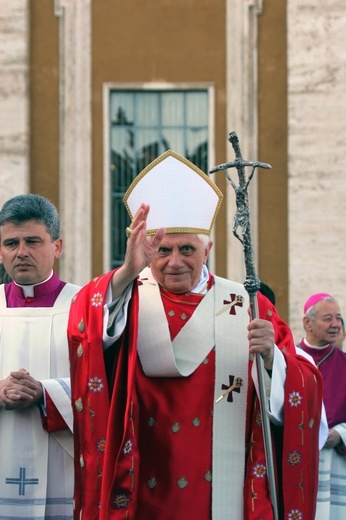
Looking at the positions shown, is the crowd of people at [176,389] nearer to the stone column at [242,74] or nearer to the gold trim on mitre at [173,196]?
the gold trim on mitre at [173,196]

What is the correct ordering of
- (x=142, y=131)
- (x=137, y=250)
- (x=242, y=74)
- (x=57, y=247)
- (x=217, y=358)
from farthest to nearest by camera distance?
(x=142, y=131)
(x=242, y=74)
(x=57, y=247)
(x=217, y=358)
(x=137, y=250)

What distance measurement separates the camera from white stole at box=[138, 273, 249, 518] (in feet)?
18.7

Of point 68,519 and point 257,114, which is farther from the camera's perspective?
point 257,114

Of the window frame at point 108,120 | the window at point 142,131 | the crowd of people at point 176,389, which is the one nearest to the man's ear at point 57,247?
the crowd of people at point 176,389

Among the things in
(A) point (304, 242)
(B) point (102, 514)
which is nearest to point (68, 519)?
(B) point (102, 514)

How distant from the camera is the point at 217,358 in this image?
5.86m

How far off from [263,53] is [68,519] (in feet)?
32.3

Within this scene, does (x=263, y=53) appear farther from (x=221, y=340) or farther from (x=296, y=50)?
(x=221, y=340)

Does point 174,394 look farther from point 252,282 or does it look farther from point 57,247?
point 57,247

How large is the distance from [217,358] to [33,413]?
1024 millimetres

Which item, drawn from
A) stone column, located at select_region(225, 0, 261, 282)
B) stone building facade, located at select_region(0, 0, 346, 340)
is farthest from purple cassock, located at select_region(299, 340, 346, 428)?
stone column, located at select_region(225, 0, 261, 282)

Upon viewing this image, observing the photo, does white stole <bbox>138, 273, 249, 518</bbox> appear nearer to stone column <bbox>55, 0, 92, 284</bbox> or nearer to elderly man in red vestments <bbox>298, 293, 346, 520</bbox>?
elderly man in red vestments <bbox>298, 293, 346, 520</bbox>

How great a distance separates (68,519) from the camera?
6281 mm

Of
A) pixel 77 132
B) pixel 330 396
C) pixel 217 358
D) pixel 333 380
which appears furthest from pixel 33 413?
pixel 77 132
